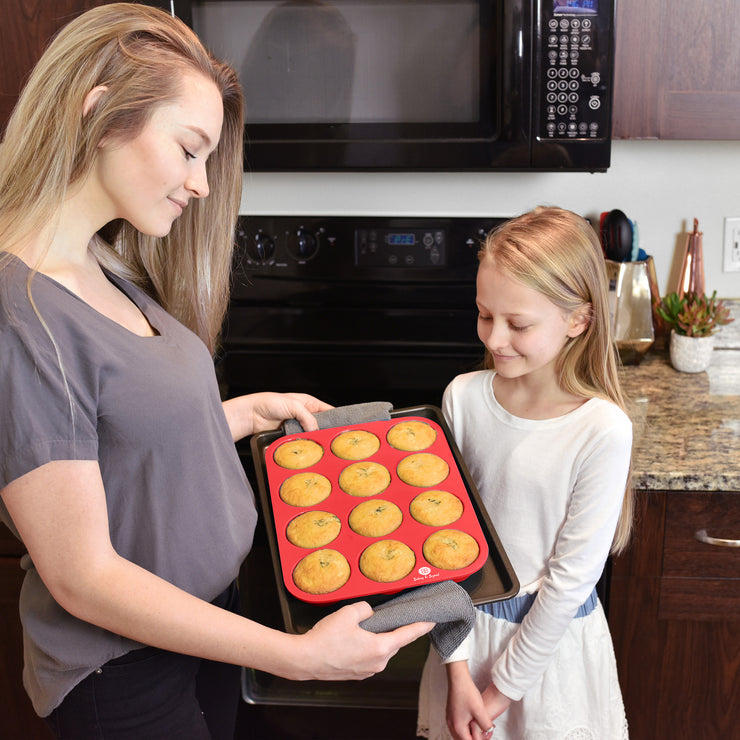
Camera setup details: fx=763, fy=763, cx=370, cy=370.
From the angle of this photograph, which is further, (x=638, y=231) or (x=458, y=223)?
(x=638, y=231)

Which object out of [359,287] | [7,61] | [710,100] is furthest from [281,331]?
[710,100]

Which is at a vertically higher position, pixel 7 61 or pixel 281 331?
pixel 7 61

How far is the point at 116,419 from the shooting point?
88 centimetres

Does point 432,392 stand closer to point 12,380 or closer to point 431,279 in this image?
point 431,279

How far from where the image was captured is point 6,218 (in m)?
0.87

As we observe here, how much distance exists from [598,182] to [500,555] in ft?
3.55

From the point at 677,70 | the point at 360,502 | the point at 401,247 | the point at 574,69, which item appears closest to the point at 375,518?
the point at 360,502

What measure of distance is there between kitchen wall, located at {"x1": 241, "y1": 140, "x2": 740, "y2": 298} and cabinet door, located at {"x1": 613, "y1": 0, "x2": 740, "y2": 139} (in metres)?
0.30

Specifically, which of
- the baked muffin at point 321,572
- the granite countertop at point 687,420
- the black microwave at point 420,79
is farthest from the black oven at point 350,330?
the baked muffin at point 321,572

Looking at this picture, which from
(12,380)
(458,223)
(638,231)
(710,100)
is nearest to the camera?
(12,380)

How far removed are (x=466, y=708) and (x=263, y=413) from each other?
0.58 metres

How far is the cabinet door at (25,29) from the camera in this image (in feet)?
4.84

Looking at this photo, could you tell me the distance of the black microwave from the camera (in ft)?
4.59

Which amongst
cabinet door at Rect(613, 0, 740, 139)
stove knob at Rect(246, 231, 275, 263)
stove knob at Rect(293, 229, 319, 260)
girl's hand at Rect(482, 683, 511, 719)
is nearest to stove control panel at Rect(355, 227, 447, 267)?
stove knob at Rect(293, 229, 319, 260)
